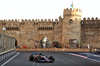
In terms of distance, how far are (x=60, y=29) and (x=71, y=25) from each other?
5.14 meters

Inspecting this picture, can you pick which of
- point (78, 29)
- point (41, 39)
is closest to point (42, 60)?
point (78, 29)

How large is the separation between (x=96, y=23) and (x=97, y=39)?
502 cm

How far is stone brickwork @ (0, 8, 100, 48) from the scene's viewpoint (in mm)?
66125

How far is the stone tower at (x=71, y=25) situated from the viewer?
65.6 metres

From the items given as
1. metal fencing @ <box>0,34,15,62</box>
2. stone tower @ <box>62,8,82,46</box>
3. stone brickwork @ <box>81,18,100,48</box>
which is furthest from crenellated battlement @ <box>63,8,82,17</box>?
metal fencing @ <box>0,34,15,62</box>

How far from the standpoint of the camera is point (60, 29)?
69812 mm

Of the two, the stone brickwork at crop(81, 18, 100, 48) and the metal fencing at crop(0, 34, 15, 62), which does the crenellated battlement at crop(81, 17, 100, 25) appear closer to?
the stone brickwork at crop(81, 18, 100, 48)

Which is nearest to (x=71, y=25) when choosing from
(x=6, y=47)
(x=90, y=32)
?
(x=90, y=32)

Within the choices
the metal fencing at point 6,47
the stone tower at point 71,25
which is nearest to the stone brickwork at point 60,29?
the stone tower at point 71,25

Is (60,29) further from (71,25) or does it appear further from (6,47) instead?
(6,47)

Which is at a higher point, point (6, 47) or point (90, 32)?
point (90, 32)

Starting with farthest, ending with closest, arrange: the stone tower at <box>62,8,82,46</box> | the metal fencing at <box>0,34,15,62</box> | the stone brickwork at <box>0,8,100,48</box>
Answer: the stone brickwork at <box>0,8,100,48</box> < the stone tower at <box>62,8,82,46</box> < the metal fencing at <box>0,34,15,62</box>

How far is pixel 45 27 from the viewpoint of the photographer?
2820 inches

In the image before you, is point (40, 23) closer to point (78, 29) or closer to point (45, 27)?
point (45, 27)
